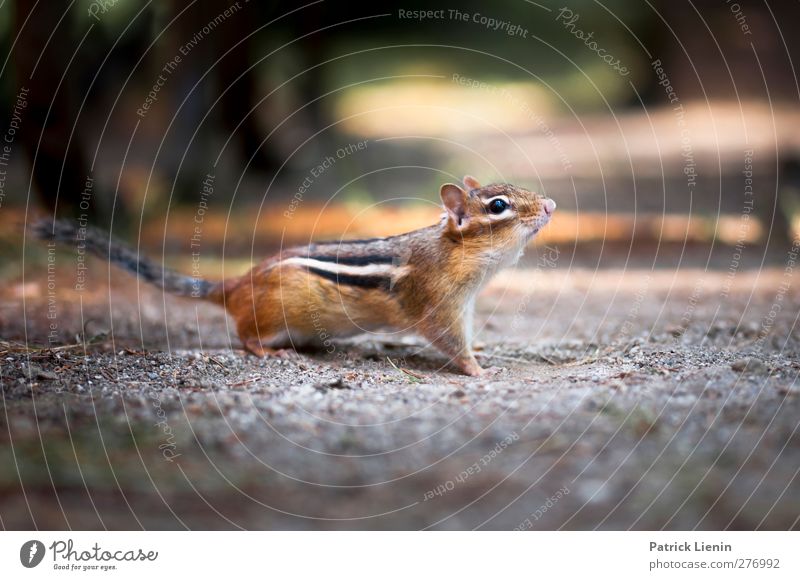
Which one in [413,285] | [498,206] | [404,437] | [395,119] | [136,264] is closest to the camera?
[404,437]

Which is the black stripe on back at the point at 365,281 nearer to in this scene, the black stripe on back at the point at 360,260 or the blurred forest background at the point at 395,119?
the black stripe on back at the point at 360,260

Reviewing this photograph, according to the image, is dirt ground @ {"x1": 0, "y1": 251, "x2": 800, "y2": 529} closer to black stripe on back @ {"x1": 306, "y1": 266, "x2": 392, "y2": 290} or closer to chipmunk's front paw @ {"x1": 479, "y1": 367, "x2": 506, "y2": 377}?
chipmunk's front paw @ {"x1": 479, "y1": 367, "x2": 506, "y2": 377}

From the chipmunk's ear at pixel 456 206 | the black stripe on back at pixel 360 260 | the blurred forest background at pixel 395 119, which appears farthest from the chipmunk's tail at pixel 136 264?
the chipmunk's ear at pixel 456 206

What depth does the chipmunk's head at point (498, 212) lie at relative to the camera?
360 centimetres

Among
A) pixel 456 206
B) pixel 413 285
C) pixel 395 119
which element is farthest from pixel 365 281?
pixel 395 119

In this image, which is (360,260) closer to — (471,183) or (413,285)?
(413,285)

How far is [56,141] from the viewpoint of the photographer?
5.33m

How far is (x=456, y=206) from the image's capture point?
3.64 metres

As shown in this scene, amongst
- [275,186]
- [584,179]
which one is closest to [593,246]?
[584,179]

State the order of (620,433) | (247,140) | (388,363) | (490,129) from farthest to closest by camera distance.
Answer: (490,129) < (247,140) < (388,363) < (620,433)

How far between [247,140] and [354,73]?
1.44 meters

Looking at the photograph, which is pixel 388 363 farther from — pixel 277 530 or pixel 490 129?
pixel 490 129

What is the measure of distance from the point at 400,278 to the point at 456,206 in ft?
1.46

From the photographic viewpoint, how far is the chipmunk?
3.63 m
